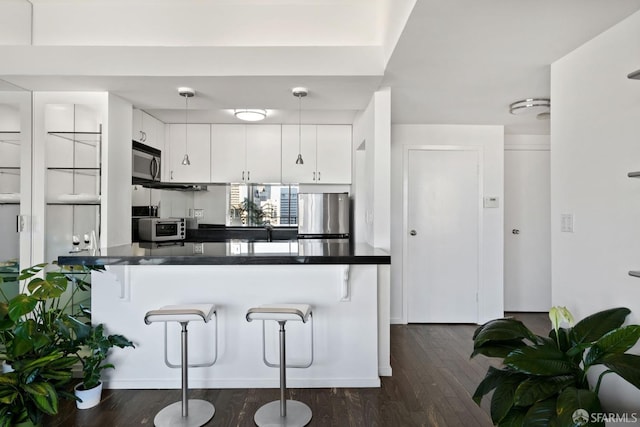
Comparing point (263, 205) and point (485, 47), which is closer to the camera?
point (485, 47)

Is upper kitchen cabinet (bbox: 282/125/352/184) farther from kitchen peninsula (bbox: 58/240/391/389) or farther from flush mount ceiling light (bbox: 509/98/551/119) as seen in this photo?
kitchen peninsula (bbox: 58/240/391/389)

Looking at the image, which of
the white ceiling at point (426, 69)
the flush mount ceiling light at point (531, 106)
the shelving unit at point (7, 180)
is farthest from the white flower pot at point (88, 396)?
the flush mount ceiling light at point (531, 106)

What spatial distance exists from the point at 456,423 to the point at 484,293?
7.33ft

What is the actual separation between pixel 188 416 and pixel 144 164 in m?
2.55

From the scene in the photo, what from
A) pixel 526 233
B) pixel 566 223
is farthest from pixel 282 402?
pixel 526 233

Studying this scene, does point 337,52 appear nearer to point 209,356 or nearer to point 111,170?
point 111,170

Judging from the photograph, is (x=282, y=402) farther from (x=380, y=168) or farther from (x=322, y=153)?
(x=322, y=153)

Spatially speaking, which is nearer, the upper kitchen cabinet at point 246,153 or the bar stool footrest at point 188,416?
the bar stool footrest at point 188,416

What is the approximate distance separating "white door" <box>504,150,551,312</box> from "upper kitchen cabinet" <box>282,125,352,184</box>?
1.99 meters

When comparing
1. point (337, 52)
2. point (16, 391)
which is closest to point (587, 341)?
point (337, 52)

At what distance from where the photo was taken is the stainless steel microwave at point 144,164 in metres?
3.57

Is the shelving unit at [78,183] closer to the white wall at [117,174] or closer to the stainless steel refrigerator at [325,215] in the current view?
the white wall at [117,174]

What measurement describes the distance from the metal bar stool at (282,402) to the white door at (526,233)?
10.8 ft

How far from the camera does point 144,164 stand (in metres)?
3.75
